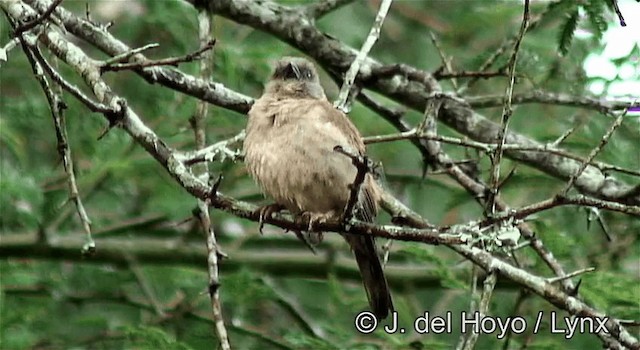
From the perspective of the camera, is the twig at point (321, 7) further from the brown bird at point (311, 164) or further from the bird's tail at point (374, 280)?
the bird's tail at point (374, 280)

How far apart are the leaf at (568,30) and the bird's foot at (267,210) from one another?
1434 mm

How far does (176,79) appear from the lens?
474 centimetres

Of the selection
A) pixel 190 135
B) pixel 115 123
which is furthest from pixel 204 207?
pixel 190 135

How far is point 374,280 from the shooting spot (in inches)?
186

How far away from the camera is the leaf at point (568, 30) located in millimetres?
4812

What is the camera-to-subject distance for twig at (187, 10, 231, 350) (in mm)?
3896

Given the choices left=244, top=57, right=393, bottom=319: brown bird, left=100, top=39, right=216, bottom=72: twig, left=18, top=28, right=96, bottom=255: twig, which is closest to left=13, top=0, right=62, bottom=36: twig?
left=18, top=28, right=96, bottom=255: twig

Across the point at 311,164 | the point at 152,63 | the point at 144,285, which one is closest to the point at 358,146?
the point at 311,164

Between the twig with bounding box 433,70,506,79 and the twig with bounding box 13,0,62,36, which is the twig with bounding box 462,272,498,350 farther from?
the twig with bounding box 13,0,62,36

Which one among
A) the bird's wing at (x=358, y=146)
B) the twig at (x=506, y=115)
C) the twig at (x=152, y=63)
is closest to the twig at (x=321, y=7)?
the bird's wing at (x=358, y=146)

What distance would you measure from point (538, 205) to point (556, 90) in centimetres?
315

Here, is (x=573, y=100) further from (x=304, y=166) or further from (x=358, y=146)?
(x=304, y=166)

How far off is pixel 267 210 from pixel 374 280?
2.47ft

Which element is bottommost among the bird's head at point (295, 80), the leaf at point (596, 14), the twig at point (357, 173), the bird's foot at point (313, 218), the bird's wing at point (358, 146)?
the twig at point (357, 173)
